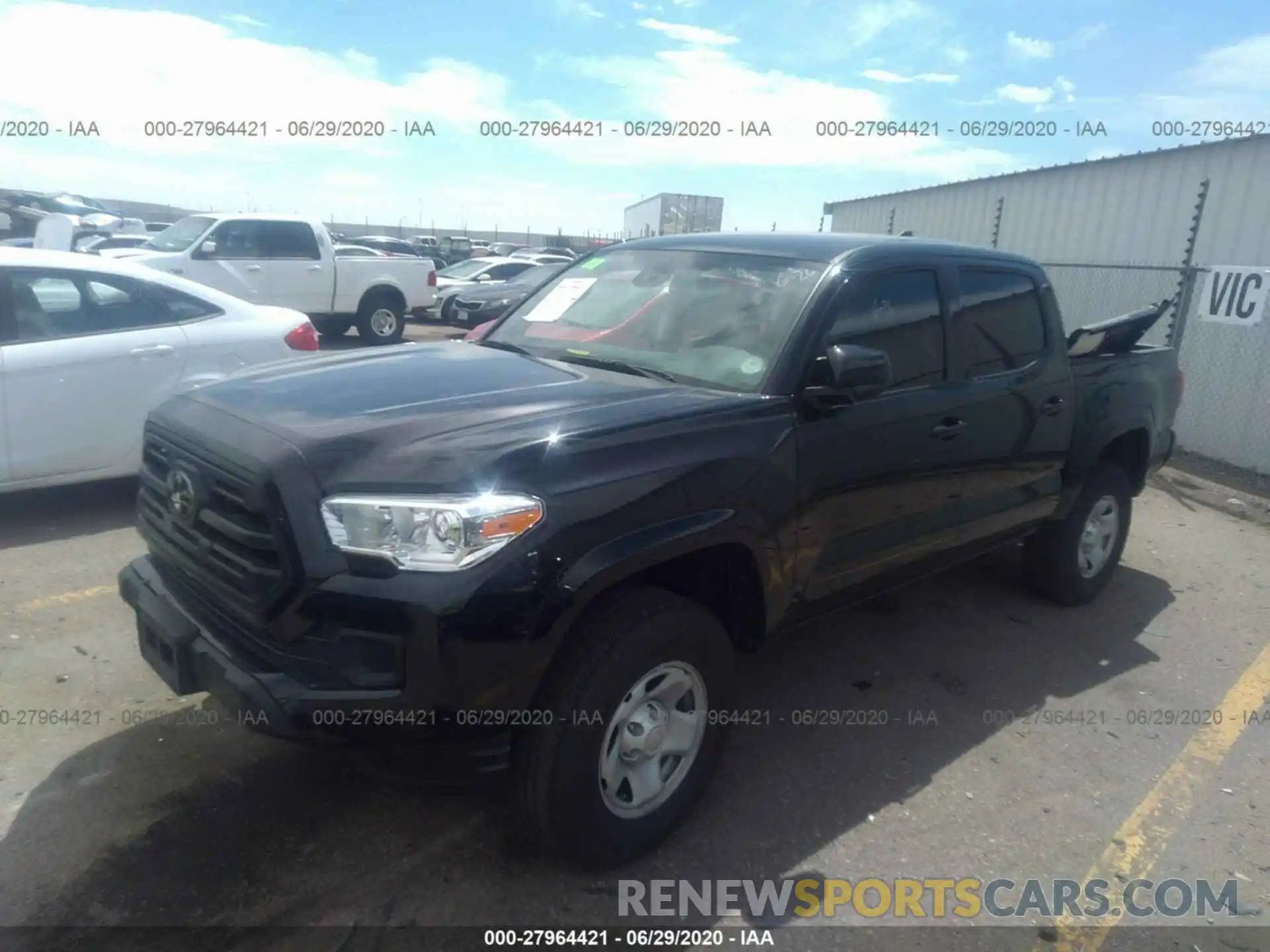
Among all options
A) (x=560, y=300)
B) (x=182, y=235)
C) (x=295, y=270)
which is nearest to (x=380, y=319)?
(x=295, y=270)

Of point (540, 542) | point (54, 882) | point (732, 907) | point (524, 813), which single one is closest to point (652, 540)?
point (540, 542)

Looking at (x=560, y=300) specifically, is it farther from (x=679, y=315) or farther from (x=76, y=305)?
(x=76, y=305)

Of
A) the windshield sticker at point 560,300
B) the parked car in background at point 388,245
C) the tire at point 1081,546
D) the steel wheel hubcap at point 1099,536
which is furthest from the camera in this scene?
the parked car in background at point 388,245

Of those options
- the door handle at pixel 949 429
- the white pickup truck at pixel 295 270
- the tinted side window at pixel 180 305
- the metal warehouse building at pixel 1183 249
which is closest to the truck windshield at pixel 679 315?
the door handle at pixel 949 429

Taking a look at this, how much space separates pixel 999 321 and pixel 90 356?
494cm

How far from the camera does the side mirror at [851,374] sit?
3.05 m

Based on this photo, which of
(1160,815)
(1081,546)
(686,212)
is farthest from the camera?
(686,212)

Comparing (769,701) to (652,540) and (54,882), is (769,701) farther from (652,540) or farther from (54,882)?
(54,882)

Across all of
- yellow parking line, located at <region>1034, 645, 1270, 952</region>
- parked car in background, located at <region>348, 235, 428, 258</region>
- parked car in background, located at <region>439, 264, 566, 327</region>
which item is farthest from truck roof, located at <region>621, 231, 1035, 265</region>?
parked car in background, located at <region>348, 235, 428, 258</region>

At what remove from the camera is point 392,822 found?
10.0 feet

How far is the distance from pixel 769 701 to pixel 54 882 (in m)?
2.63

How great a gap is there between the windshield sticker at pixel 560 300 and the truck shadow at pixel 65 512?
3.13 meters

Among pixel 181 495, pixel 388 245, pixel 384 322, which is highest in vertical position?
pixel 181 495

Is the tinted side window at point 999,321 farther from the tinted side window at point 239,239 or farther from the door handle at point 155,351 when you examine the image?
the tinted side window at point 239,239
